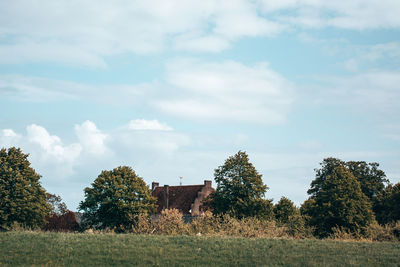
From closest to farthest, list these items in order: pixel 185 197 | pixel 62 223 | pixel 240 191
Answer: pixel 240 191 < pixel 62 223 < pixel 185 197

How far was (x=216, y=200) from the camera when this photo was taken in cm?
5825

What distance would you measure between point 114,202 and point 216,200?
1369cm

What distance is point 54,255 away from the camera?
2938 centimetres

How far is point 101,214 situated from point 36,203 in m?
8.62

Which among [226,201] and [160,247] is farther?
[226,201]

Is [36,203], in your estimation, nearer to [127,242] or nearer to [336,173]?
[127,242]

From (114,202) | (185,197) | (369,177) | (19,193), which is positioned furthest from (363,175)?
(19,193)

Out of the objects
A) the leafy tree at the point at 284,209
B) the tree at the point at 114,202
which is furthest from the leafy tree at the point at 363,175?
the tree at the point at 114,202

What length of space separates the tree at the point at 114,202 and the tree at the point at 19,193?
→ 5.78m

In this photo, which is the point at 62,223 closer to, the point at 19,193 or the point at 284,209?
the point at 19,193

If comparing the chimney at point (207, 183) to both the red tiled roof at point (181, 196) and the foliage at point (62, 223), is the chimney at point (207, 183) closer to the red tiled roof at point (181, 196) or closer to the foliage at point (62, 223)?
the red tiled roof at point (181, 196)

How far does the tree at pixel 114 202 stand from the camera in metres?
59.8

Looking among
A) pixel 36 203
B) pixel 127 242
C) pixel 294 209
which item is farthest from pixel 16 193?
pixel 294 209

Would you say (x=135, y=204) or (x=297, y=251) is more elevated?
(x=135, y=204)
